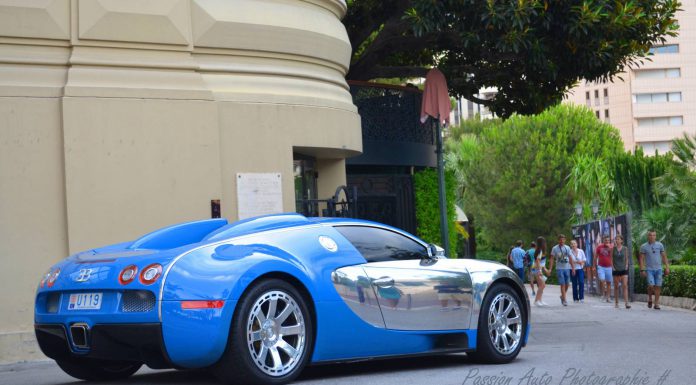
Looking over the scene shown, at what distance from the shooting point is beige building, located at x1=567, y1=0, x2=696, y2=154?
95.8 meters

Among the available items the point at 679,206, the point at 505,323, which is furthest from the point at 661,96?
the point at 505,323

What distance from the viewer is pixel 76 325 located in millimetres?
7500

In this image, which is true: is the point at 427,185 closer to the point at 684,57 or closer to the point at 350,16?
the point at 350,16

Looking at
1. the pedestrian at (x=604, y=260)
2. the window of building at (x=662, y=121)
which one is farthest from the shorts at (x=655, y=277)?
the window of building at (x=662, y=121)

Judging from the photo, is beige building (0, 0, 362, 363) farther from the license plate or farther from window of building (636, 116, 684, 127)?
window of building (636, 116, 684, 127)

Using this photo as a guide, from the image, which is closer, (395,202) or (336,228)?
(336,228)

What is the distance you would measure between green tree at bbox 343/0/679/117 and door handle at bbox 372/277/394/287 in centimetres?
851

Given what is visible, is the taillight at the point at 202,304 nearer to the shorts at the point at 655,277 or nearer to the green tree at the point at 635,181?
the shorts at the point at 655,277

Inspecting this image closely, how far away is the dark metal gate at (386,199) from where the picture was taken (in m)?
18.6

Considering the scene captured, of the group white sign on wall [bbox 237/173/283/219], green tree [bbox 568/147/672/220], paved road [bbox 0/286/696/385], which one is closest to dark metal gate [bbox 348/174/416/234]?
white sign on wall [bbox 237/173/283/219]

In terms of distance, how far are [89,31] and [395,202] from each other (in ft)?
26.6

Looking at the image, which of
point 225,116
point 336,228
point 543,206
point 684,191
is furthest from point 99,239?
point 543,206

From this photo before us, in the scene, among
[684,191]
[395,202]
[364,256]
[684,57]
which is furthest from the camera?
[684,57]

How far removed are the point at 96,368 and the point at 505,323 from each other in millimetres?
3463
